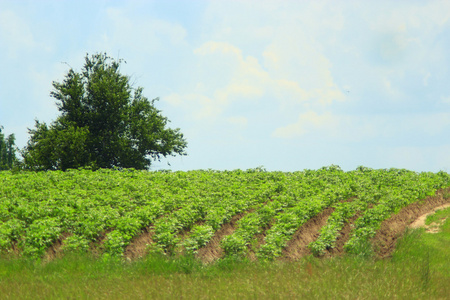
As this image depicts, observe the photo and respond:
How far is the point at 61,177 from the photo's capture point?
2391cm

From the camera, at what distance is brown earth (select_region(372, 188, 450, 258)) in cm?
1450

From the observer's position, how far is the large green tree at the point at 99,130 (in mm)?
33781

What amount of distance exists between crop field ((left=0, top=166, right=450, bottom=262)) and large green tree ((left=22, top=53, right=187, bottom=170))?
10013 millimetres

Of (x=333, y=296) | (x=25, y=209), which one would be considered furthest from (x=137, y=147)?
(x=333, y=296)

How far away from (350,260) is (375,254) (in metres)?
1.69

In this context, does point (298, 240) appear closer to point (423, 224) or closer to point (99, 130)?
point (423, 224)

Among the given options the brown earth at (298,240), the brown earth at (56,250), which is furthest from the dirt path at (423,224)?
the brown earth at (56,250)

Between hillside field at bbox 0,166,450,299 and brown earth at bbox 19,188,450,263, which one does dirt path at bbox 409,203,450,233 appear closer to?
brown earth at bbox 19,188,450,263

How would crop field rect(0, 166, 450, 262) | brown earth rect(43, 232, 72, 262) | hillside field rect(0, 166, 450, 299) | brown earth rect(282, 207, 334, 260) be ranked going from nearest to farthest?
hillside field rect(0, 166, 450, 299) → brown earth rect(43, 232, 72, 262) → crop field rect(0, 166, 450, 262) → brown earth rect(282, 207, 334, 260)

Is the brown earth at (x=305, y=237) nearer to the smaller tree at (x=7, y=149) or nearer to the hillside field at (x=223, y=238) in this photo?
the hillside field at (x=223, y=238)

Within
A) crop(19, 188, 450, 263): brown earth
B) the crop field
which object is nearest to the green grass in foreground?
the crop field

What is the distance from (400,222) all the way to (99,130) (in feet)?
84.7

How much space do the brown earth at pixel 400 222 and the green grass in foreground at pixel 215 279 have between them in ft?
3.76

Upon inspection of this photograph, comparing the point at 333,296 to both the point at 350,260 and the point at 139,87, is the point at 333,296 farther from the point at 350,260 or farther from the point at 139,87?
the point at 139,87
